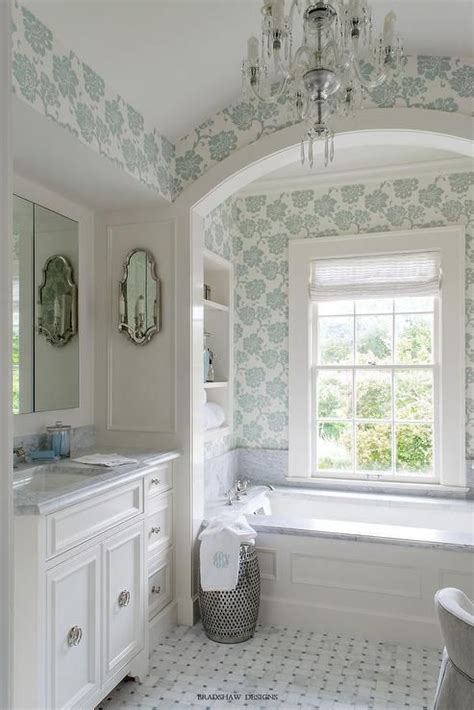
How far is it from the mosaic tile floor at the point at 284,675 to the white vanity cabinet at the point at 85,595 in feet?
0.50

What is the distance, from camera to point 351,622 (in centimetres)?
288

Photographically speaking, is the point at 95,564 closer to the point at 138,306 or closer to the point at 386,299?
the point at 138,306

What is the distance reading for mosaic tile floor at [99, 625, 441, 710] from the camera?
7.53ft

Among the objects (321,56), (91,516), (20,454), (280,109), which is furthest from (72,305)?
(321,56)

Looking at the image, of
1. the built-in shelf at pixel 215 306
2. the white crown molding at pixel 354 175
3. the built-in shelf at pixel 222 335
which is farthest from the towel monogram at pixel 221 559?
the white crown molding at pixel 354 175

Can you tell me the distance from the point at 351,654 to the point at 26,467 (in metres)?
1.80

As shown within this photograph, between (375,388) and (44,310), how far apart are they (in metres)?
2.38

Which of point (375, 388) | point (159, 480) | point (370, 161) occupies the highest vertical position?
point (370, 161)

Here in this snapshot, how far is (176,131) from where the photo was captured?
299 centimetres

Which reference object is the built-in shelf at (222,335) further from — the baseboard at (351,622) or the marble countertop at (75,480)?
the baseboard at (351,622)

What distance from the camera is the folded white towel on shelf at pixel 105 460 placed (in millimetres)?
2531

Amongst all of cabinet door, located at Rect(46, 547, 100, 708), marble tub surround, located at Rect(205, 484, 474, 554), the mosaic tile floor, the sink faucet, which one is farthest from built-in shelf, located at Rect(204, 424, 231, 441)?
cabinet door, located at Rect(46, 547, 100, 708)

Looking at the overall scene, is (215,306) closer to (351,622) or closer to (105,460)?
(105,460)

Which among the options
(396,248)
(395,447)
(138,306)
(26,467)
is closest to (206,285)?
(138,306)
